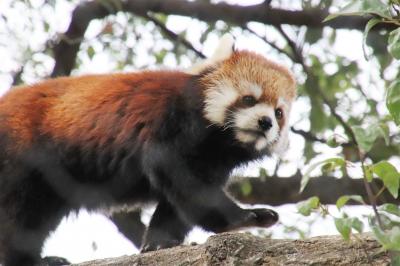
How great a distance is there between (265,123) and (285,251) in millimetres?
1146

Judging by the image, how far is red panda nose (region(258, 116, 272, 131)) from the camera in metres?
3.40

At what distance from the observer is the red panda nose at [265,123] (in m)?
3.40

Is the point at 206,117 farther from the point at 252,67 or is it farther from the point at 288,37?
the point at 288,37

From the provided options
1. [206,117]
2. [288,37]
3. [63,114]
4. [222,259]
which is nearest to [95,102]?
[63,114]

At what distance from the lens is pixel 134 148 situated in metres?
3.38

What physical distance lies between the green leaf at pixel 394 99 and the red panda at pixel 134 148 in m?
1.66

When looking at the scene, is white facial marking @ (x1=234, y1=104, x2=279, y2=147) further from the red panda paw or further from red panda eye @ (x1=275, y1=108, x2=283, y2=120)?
the red panda paw

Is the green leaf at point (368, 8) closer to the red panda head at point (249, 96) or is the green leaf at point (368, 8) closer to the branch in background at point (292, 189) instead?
the red panda head at point (249, 96)

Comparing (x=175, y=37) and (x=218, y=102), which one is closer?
(x=218, y=102)

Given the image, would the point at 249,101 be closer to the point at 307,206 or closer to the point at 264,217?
the point at 264,217

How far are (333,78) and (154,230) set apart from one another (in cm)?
249

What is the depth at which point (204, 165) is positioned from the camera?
3.50 m

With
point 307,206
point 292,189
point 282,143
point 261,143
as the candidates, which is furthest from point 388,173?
point 292,189

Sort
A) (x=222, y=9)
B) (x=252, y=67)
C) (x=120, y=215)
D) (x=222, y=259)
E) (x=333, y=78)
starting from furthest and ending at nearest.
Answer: (x=333, y=78)
(x=222, y=9)
(x=120, y=215)
(x=252, y=67)
(x=222, y=259)
